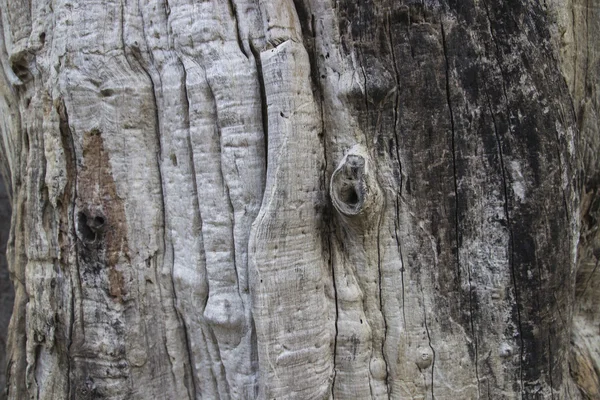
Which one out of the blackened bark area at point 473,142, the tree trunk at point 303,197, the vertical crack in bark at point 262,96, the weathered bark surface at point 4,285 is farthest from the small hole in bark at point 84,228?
the weathered bark surface at point 4,285

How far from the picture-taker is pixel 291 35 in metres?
1.35

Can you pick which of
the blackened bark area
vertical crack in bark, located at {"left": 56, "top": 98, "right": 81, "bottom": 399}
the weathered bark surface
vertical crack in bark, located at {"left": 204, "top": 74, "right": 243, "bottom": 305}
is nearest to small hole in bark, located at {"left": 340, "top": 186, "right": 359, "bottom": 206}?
the blackened bark area

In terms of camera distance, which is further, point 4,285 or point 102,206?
point 4,285

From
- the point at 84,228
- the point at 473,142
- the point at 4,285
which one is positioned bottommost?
the point at 4,285

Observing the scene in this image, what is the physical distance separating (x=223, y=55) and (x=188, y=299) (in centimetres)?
67

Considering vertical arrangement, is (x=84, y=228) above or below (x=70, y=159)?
below

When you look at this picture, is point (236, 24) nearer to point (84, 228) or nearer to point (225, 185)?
point (225, 185)

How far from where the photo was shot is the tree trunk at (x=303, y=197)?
1.35 meters

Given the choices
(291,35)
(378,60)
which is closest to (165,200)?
(291,35)

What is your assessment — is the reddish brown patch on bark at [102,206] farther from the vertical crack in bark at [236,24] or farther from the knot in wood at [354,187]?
the knot in wood at [354,187]

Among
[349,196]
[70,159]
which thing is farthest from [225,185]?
[70,159]

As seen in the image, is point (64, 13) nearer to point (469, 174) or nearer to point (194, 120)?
point (194, 120)

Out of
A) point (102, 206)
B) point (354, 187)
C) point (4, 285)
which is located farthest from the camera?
point (4, 285)

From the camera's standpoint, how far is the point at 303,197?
1357 millimetres
